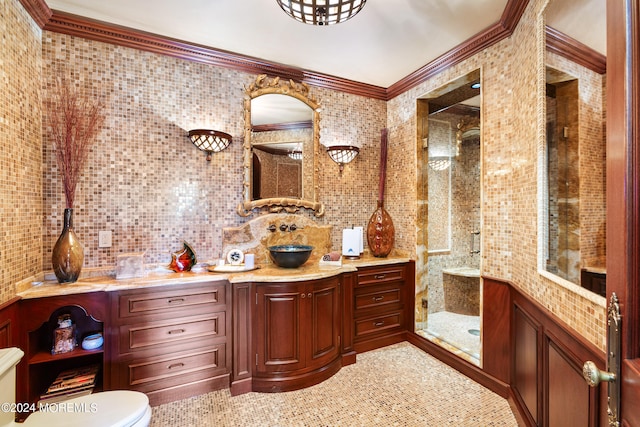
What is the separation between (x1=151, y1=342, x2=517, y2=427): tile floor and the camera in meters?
1.92

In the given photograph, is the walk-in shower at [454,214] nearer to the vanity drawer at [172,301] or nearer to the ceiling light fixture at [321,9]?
the ceiling light fixture at [321,9]

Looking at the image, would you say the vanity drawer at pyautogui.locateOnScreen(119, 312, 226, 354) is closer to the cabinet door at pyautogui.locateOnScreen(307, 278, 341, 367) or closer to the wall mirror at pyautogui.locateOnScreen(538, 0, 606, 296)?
the cabinet door at pyautogui.locateOnScreen(307, 278, 341, 367)

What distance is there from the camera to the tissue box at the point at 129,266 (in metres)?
2.14

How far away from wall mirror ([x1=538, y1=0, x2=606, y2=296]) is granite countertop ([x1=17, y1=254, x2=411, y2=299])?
1523mm

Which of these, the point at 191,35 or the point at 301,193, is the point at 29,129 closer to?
the point at 191,35

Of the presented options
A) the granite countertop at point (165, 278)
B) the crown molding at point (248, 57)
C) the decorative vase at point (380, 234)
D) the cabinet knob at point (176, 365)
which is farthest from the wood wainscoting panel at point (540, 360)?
the cabinet knob at point (176, 365)

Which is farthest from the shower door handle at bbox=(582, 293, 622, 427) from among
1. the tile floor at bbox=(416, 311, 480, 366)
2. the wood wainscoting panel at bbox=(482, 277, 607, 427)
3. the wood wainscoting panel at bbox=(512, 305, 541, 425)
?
the tile floor at bbox=(416, 311, 480, 366)

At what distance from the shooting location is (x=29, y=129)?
1.98 m

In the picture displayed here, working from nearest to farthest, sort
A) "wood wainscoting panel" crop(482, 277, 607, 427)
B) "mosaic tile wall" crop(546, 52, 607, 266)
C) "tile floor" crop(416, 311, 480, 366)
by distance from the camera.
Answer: "mosaic tile wall" crop(546, 52, 607, 266) → "wood wainscoting panel" crop(482, 277, 607, 427) → "tile floor" crop(416, 311, 480, 366)

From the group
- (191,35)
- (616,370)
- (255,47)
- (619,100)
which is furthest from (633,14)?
(191,35)

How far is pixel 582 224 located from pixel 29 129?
10.7 ft

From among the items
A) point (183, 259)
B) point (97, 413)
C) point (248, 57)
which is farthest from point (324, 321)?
point (248, 57)

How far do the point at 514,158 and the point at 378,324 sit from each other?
195 centimetres

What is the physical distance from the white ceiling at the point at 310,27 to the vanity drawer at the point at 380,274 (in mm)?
2059
